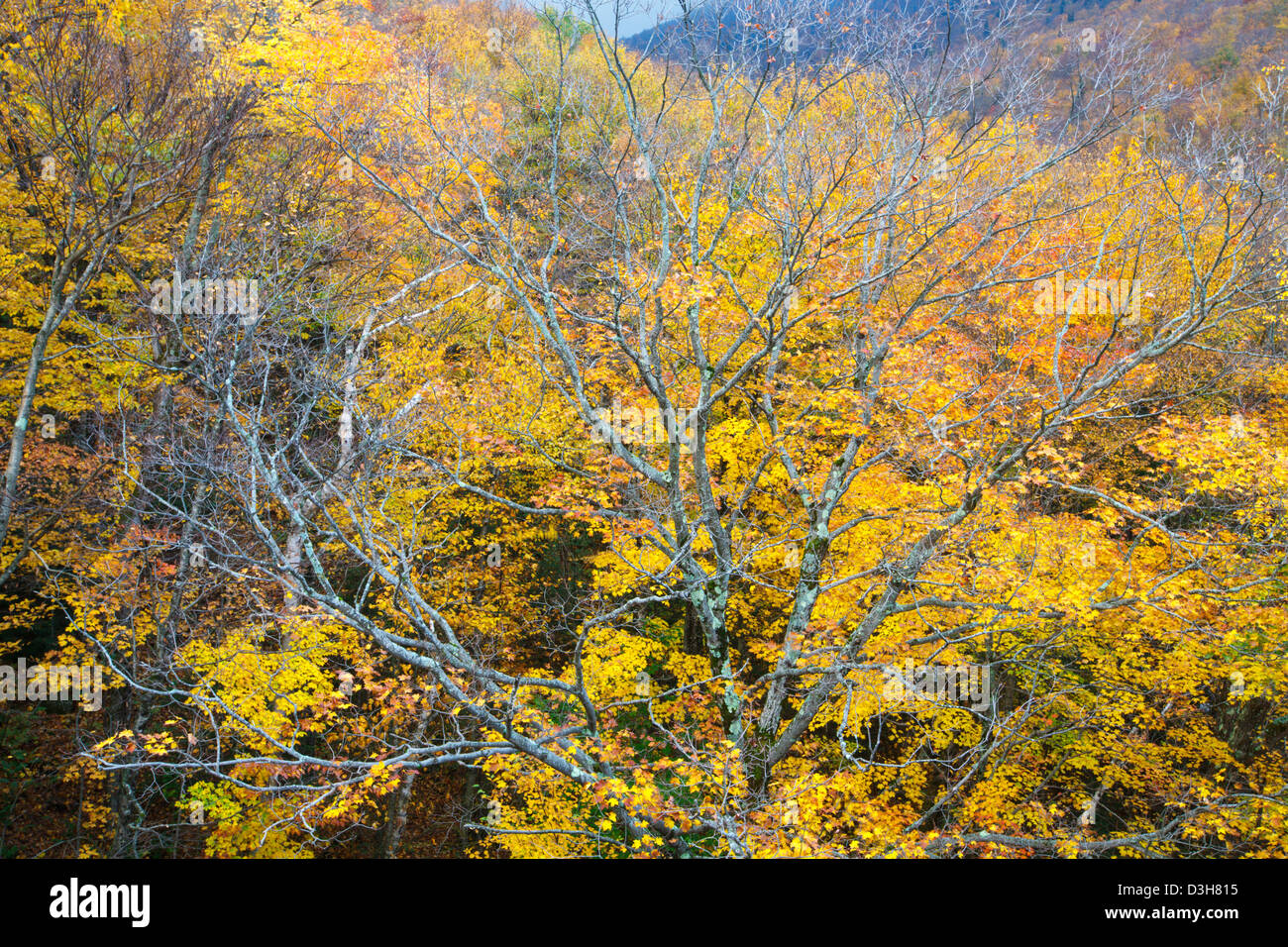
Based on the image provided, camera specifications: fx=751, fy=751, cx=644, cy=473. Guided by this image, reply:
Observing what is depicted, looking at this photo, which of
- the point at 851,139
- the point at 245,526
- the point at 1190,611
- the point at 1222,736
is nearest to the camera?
the point at 1190,611

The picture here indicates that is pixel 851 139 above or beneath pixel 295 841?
above

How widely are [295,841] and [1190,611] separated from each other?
16.8m

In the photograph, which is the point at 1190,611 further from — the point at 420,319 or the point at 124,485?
the point at 124,485

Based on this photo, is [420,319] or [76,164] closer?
[76,164]

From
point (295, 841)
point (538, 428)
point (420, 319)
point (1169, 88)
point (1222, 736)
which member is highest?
point (1169, 88)

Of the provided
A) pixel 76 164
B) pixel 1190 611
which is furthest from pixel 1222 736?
pixel 76 164

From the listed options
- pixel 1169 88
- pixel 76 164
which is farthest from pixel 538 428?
pixel 1169 88
